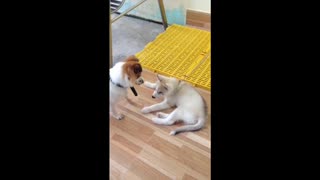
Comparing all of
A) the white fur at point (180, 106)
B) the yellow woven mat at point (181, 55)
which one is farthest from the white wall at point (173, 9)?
the white fur at point (180, 106)

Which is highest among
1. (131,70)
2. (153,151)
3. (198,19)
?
(131,70)

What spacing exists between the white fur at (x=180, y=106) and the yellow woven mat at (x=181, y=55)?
0.87 ft

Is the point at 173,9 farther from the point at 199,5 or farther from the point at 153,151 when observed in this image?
the point at 153,151

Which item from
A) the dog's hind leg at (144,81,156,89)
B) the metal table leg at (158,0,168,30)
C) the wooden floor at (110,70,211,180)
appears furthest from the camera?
the metal table leg at (158,0,168,30)

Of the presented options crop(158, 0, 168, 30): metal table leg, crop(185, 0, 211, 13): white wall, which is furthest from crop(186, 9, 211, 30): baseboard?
crop(158, 0, 168, 30): metal table leg

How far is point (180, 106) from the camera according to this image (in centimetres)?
142

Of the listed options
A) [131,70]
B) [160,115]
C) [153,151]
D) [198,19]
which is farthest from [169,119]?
[198,19]

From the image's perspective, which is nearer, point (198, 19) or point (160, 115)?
point (160, 115)

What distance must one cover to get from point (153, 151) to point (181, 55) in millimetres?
915

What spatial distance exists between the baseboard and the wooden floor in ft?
3.88

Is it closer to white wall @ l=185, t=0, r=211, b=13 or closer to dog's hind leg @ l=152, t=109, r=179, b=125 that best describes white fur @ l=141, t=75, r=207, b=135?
dog's hind leg @ l=152, t=109, r=179, b=125

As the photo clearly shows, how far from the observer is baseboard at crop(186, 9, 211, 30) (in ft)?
7.53

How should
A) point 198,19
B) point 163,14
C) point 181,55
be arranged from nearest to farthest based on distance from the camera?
point 181,55 < point 163,14 < point 198,19
